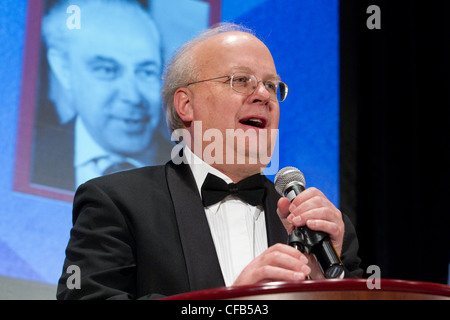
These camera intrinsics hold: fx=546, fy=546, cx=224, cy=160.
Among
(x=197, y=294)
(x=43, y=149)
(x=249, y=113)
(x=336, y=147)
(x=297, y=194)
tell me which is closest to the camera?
(x=197, y=294)

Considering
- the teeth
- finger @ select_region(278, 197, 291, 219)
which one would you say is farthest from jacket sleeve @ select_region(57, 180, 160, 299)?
the teeth

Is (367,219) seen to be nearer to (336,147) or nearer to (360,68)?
(336,147)

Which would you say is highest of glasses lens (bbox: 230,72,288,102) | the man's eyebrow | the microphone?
the man's eyebrow

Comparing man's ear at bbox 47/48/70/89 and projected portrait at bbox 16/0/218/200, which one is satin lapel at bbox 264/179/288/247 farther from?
man's ear at bbox 47/48/70/89

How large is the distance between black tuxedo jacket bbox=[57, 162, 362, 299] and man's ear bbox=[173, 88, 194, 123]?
35 centimetres

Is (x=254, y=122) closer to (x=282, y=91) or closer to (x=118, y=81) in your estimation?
(x=282, y=91)

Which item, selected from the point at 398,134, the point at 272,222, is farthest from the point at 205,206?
the point at 398,134

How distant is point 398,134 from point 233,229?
1.70m

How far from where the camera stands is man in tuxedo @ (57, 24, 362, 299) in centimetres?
140

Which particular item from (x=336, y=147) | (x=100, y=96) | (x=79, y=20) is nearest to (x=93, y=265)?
(x=100, y=96)

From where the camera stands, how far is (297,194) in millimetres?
1383

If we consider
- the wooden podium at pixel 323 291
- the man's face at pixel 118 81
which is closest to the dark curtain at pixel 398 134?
the man's face at pixel 118 81

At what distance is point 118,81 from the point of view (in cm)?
233

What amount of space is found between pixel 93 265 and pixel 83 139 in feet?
2.98
